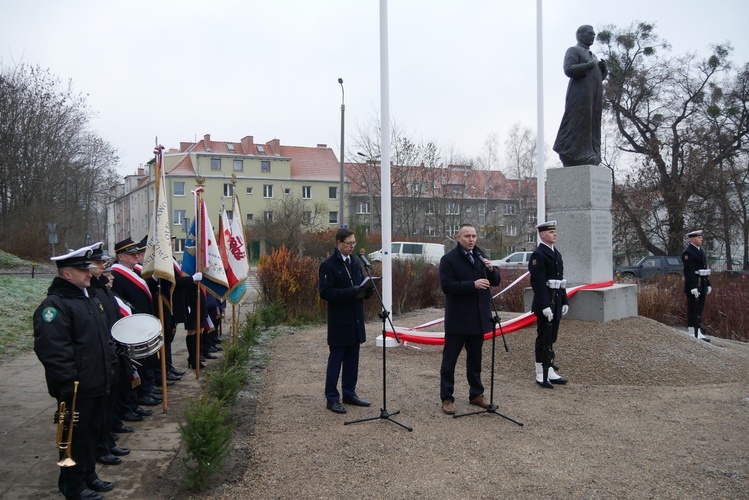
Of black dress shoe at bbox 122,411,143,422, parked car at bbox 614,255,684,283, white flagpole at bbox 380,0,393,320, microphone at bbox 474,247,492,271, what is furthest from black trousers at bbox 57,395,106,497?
parked car at bbox 614,255,684,283

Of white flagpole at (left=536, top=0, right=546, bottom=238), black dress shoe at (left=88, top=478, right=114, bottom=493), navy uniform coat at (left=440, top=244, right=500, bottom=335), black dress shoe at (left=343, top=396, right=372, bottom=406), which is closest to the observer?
black dress shoe at (left=88, top=478, right=114, bottom=493)

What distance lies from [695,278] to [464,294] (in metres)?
6.87

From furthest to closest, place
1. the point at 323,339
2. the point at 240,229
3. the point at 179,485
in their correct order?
the point at 323,339, the point at 240,229, the point at 179,485

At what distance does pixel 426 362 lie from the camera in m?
8.98

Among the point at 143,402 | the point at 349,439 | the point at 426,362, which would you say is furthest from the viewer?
the point at 426,362

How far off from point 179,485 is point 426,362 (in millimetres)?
5217

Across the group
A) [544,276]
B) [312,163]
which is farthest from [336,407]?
[312,163]

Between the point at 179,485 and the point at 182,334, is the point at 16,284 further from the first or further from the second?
the point at 179,485

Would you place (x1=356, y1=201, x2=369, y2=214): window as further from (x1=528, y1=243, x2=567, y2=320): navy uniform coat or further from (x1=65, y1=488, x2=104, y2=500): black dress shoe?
(x1=65, y1=488, x2=104, y2=500): black dress shoe

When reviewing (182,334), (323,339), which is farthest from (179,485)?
(182,334)

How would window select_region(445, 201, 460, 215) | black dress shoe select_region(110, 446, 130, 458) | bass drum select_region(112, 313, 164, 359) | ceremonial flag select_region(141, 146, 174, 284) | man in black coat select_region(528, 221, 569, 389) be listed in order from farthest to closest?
window select_region(445, 201, 460, 215) < man in black coat select_region(528, 221, 569, 389) < ceremonial flag select_region(141, 146, 174, 284) < black dress shoe select_region(110, 446, 130, 458) < bass drum select_region(112, 313, 164, 359)

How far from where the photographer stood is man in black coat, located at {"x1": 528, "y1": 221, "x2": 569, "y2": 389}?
24.1 ft

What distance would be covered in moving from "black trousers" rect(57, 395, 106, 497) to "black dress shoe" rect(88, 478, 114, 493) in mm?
32

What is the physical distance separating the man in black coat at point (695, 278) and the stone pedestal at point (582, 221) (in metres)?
1.96
